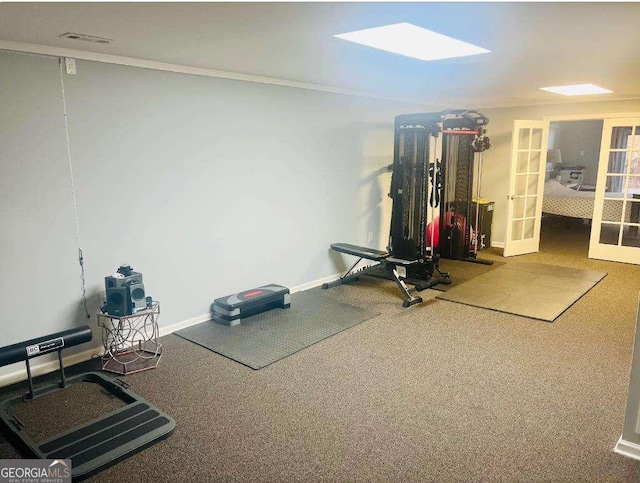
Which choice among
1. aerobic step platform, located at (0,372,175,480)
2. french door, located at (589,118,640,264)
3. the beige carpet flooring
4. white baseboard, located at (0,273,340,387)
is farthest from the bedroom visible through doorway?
aerobic step platform, located at (0,372,175,480)

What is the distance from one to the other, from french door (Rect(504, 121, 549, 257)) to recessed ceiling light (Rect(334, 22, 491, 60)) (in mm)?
3446

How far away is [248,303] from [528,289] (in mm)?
Result: 2940

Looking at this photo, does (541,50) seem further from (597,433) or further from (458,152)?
(458,152)

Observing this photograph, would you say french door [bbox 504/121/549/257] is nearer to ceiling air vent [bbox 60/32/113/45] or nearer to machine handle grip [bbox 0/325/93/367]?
ceiling air vent [bbox 60/32/113/45]

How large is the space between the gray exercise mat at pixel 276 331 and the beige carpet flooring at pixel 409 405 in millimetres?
105

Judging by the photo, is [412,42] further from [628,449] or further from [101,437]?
[101,437]

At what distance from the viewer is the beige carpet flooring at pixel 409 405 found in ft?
7.09

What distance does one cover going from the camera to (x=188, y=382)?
Answer: 298 cm

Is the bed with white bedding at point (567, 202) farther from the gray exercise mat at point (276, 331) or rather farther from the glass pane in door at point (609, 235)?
the gray exercise mat at point (276, 331)

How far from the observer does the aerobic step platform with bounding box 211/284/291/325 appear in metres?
3.93

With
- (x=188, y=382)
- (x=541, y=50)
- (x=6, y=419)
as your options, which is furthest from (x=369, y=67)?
(x=6, y=419)

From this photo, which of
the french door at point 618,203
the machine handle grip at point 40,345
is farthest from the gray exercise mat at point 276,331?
the french door at point 618,203

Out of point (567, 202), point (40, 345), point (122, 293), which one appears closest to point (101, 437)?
point (40, 345)

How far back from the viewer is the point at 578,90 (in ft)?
17.0
